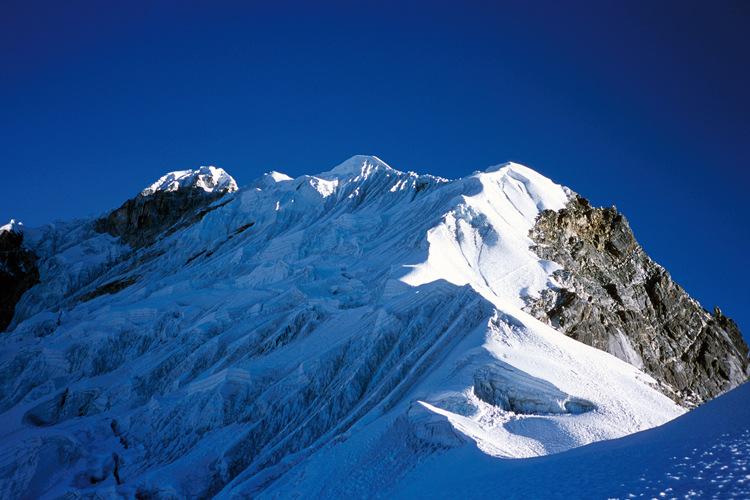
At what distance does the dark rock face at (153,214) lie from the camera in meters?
52.0

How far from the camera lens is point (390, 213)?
36.2m

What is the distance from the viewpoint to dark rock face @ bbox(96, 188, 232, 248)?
51969 mm

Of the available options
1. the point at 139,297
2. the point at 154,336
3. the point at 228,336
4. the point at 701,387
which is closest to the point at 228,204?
the point at 139,297

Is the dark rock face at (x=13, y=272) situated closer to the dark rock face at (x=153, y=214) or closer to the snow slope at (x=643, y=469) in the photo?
the dark rock face at (x=153, y=214)

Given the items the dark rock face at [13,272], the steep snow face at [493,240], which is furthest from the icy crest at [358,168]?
the dark rock face at [13,272]

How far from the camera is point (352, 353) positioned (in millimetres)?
17859

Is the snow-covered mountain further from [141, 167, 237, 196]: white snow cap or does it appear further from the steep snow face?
[141, 167, 237, 196]: white snow cap

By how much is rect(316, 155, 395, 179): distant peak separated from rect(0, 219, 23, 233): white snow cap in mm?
32911

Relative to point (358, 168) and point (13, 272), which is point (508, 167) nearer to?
point (358, 168)

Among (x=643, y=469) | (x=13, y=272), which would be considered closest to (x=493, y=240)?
(x=643, y=469)

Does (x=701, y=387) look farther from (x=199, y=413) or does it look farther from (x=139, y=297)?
(x=139, y=297)

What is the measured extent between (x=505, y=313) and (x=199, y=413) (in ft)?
34.5

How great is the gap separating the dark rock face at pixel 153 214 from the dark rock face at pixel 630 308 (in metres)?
35.5

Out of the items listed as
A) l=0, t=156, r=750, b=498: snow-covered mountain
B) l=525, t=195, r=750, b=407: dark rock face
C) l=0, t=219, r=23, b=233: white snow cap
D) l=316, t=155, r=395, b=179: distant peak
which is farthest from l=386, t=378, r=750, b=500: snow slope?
l=0, t=219, r=23, b=233: white snow cap
